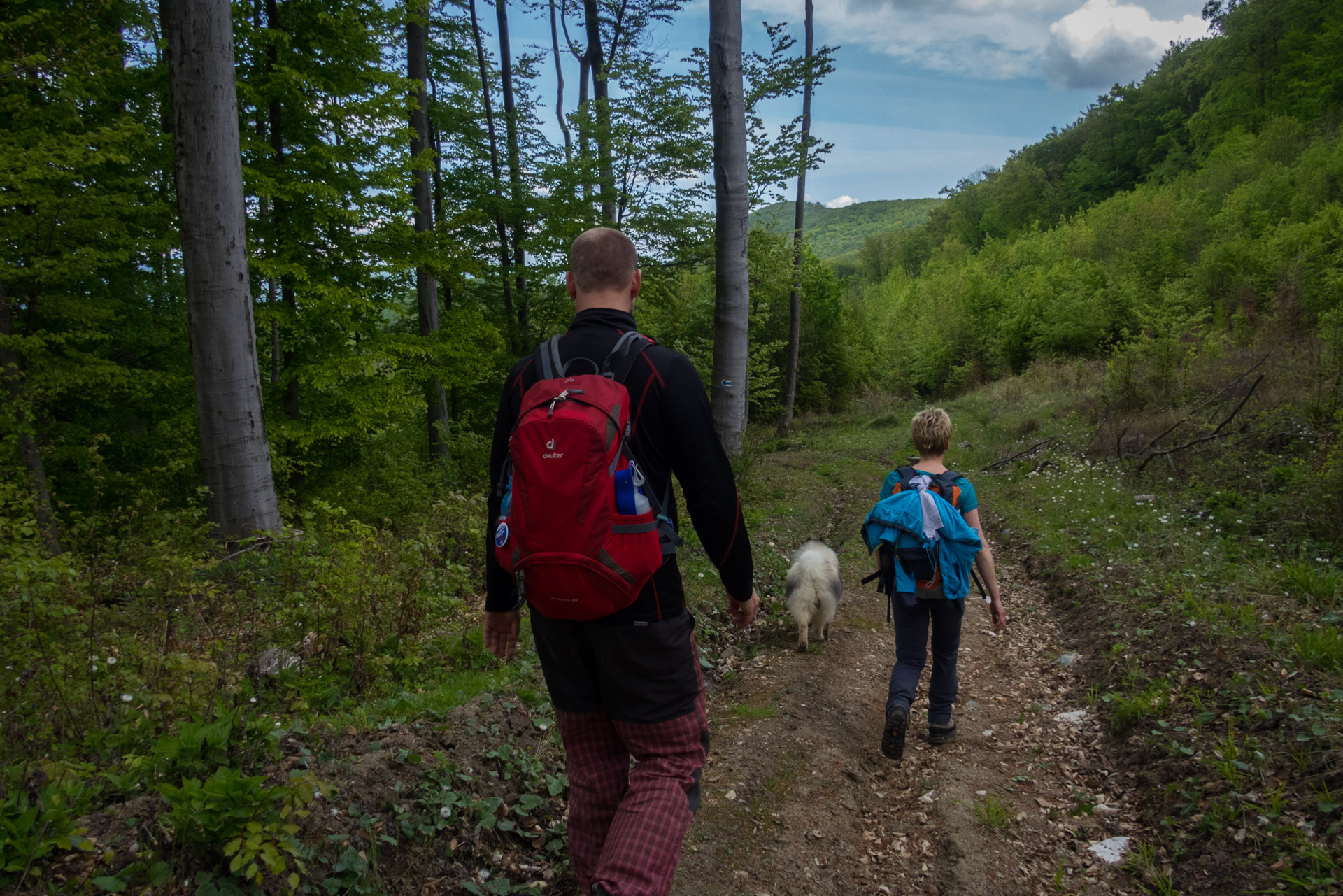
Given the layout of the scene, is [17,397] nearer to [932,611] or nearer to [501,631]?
[501,631]

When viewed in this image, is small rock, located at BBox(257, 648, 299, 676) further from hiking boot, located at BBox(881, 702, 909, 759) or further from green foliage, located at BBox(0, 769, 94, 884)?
hiking boot, located at BBox(881, 702, 909, 759)

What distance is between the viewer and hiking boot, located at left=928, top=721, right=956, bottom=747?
14.4 feet

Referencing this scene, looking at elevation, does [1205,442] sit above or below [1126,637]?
above

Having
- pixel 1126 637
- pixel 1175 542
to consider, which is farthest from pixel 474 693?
pixel 1175 542

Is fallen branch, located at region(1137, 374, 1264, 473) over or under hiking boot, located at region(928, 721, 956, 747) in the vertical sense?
over

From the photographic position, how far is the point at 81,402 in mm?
9945

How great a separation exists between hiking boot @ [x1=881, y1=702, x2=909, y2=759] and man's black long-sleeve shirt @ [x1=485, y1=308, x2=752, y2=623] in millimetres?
2511

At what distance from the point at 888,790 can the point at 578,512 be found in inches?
124

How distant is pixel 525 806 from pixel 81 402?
10.8m

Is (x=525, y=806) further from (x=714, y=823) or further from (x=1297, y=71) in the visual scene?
(x=1297, y=71)

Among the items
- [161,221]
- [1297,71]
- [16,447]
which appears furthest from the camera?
[1297,71]

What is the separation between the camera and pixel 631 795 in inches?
83.8

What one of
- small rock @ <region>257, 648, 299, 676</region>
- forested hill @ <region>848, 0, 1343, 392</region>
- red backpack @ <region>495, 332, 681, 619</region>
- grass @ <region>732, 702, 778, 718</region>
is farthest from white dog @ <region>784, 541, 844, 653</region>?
forested hill @ <region>848, 0, 1343, 392</region>

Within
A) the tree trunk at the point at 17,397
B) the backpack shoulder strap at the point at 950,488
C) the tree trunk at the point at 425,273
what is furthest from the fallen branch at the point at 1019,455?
the tree trunk at the point at 17,397
